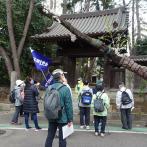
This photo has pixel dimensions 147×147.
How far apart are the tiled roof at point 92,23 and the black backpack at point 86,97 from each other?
5190 mm

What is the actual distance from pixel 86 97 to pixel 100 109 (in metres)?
1.63

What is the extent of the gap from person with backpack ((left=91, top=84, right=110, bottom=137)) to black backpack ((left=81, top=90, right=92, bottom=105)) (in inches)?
44.3

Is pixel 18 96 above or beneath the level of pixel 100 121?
above

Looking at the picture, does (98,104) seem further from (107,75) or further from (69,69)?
(69,69)

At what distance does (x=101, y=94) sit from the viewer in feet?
35.7

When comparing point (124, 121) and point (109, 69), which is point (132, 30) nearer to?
point (109, 69)

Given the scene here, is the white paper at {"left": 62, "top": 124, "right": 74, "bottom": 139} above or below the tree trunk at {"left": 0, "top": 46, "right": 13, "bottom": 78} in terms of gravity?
below

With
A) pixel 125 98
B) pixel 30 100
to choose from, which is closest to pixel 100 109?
pixel 125 98

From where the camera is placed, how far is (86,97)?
12.1 m

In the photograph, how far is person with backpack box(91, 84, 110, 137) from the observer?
1067 centimetres

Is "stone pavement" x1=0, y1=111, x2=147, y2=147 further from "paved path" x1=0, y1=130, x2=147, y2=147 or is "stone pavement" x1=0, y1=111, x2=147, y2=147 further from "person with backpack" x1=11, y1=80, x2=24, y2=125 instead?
"person with backpack" x1=11, y1=80, x2=24, y2=125

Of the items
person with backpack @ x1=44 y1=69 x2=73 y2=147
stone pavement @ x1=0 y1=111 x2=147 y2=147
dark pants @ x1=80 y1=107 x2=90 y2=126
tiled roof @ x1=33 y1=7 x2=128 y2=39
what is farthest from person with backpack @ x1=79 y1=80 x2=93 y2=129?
tiled roof @ x1=33 y1=7 x2=128 y2=39

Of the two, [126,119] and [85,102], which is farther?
[126,119]

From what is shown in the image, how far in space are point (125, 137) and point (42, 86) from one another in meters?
8.82
